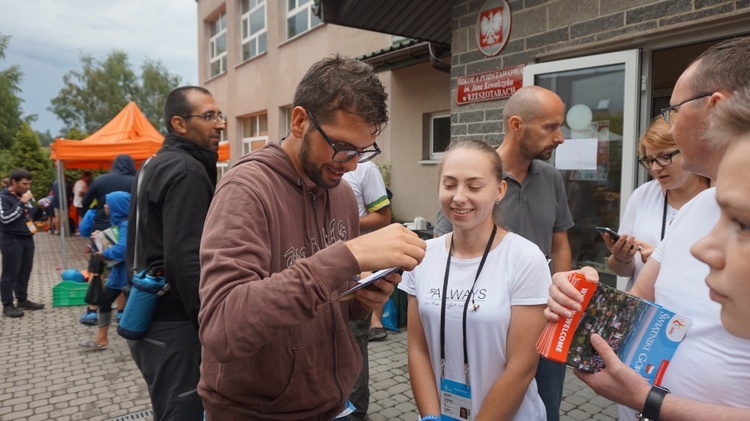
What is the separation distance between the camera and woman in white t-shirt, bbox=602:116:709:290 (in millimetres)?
2547

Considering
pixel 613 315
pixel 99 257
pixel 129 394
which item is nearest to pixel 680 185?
pixel 613 315

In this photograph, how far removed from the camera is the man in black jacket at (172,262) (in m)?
2.34

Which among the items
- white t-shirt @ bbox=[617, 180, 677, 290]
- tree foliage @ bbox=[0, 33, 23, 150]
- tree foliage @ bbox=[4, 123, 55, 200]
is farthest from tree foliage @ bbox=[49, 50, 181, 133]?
white t-shirt @ bbox=[617, 180, 677, 290]

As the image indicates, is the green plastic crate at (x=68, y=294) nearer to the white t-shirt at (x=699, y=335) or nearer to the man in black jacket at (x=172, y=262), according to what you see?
the man in black jacket at (x=172, y=262)

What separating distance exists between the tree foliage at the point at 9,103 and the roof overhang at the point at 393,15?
106ft

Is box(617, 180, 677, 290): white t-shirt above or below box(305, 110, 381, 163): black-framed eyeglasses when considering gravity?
below

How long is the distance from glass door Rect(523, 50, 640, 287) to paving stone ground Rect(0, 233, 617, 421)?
1607 millimetres

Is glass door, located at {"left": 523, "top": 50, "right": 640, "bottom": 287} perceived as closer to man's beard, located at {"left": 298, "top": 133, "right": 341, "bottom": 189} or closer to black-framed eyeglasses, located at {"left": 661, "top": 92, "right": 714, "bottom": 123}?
black-framed eyeglasses, located at {"left": 661, "top": 92, "right": 714, "bottom": 123}

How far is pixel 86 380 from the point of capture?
480 cm

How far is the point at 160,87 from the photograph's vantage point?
148 ft

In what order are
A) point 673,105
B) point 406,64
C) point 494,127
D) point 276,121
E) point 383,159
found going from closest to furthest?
1. point 673,105
2. point 494,127
3. point 406,64
4. point 383,159
5. point 276,121

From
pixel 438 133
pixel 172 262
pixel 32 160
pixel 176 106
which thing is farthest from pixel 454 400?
pixel 32 160

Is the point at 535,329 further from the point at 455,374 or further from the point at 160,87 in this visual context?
the point at 160,87

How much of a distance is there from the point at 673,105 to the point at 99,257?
6.05 m
